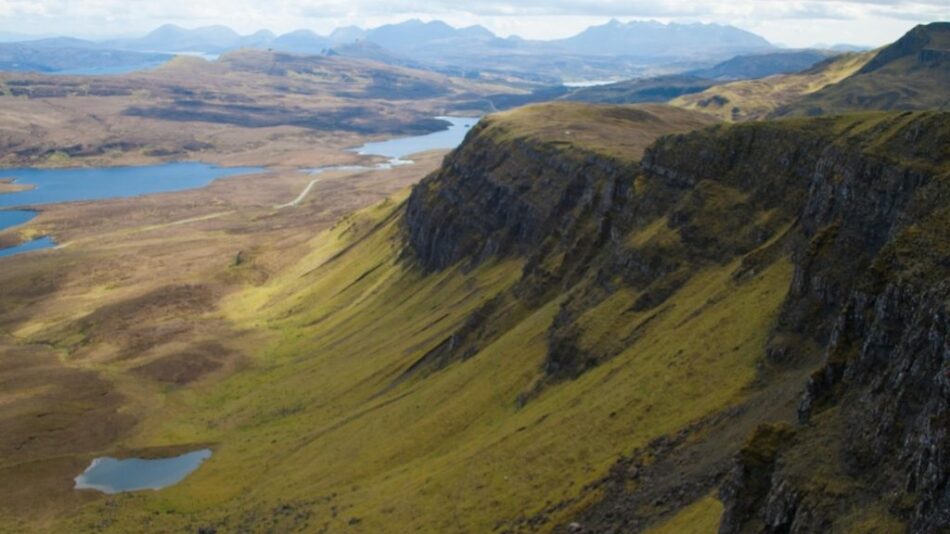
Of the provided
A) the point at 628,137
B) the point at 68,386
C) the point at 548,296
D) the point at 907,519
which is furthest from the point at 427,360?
the point at 907,519

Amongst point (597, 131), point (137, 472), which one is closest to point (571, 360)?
point (137, 472)

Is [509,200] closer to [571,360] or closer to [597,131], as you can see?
[597,131]

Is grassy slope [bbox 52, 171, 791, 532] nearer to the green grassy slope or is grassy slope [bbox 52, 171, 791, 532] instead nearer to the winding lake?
the green grassy slope

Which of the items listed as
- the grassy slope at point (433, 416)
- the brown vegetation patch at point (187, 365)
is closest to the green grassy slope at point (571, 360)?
the grassy slope at point (433, 416)

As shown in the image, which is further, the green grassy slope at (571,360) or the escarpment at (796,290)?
the green grassy slope at (571,360)

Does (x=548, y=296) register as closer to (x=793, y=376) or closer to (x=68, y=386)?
(x=793, y=376)

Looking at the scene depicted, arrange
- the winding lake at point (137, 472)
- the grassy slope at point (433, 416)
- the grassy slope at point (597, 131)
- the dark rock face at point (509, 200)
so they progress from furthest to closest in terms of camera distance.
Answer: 1. the grassy slope at point (597, 131)
2. the dark rock face at point (509, 200)
3. the winding lake at point (137, 472)
4. the grassy slope at point (433, 416)

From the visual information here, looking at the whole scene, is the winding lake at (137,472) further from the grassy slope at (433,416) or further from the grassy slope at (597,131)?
Answer: the grassy slope at (597,131)
